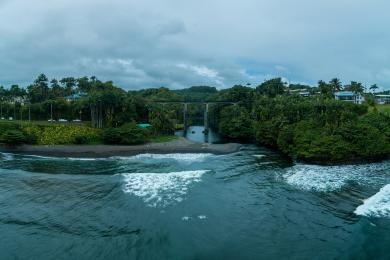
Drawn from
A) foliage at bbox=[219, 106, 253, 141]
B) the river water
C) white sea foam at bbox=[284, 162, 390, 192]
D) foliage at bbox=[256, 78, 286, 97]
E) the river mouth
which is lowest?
the river water

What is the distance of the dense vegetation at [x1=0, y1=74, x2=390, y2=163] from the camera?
172ft

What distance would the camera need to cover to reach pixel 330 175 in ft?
144

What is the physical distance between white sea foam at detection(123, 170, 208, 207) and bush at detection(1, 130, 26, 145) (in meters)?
35.3

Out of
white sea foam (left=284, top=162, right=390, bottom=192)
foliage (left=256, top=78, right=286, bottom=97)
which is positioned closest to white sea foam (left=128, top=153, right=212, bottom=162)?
white sea foam (left=284, top=162, right=390, bottom=192)

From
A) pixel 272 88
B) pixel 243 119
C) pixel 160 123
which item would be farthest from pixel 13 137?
pixel 272 88

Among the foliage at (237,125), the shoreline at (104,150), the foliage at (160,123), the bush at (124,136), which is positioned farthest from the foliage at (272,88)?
the bush at (124,136)

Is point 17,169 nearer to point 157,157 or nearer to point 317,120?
point 157,157

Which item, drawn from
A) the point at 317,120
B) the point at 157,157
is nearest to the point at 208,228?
the point at 157,157

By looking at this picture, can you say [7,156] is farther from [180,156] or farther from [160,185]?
[160,185]

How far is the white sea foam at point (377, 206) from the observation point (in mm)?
30312

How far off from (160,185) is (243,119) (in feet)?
172

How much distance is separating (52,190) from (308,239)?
2848cm

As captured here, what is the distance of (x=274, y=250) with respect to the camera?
23.6 meters

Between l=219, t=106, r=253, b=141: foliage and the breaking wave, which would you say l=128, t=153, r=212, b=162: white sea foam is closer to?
the breaking wave
